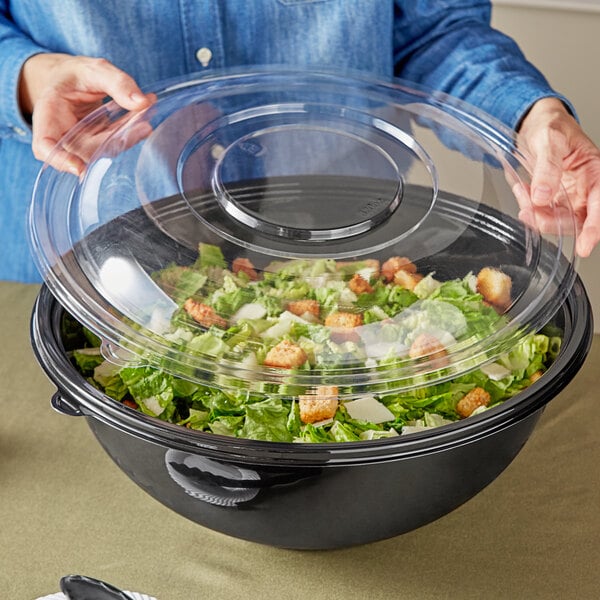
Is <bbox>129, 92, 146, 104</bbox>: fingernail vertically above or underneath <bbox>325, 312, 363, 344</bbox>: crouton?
above

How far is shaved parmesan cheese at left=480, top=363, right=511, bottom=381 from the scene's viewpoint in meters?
1.26

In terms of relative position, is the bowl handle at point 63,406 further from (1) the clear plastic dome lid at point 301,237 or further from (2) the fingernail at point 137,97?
(2) the fingernail at point 137,97

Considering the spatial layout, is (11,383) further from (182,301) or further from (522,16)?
(522,16)

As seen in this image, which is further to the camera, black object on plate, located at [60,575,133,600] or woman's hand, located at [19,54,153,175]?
woman's hand, located at [19,54,153,175]

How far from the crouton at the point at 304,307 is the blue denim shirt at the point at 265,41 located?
798mm

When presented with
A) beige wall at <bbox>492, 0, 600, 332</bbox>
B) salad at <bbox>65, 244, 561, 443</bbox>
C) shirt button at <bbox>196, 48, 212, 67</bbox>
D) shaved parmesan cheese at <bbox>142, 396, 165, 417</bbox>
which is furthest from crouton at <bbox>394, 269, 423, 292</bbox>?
beige wall at <bbox>492, 0, 600, 332</bbox>

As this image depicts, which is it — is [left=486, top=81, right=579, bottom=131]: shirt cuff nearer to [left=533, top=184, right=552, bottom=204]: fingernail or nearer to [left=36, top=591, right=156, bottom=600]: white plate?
[left=533, top=184, right=552, bottom=204]: fingernail

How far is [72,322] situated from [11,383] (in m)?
0.34

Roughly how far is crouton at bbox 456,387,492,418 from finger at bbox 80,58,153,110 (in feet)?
2.09

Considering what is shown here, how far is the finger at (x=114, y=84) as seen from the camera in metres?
1.29

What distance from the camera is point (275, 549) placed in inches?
49.4

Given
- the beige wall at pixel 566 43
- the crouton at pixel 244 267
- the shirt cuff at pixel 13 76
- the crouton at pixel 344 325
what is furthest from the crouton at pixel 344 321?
the beige wall at pixel 566 43

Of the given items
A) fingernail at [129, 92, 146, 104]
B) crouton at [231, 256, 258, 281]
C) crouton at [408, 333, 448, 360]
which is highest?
→ fingernail at [129, 92, 146, 104]

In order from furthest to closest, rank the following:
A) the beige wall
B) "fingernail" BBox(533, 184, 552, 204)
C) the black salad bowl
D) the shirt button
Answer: the beige wall < the shirt button < "fingernail" BBox(533, 184, 552, 204) < the black salad bowl
